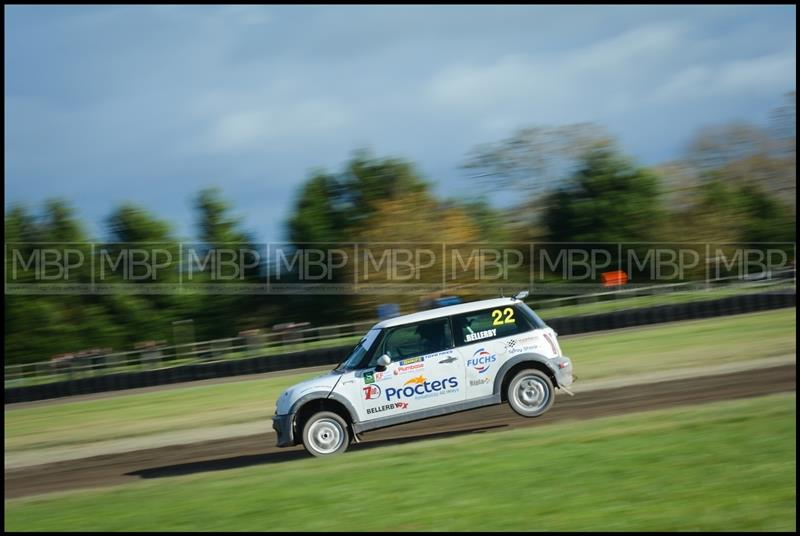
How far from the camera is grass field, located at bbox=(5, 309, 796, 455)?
17.9 metres

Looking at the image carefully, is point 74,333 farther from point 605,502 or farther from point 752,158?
point 605,502

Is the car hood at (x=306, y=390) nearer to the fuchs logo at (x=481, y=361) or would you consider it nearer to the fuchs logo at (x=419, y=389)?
the fuchs logo at (x=419, y=389)

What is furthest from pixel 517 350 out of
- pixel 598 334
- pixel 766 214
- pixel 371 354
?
pixel 766 214

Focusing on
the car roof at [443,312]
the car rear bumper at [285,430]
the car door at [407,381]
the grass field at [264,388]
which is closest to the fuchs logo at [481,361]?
the car door at [407,381]

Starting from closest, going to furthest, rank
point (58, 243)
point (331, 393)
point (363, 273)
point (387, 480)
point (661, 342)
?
1. point (387, 480)
2. point (331, 393)
3. point (661, 342)
4. point (363, 273)
5. point (58, 243)

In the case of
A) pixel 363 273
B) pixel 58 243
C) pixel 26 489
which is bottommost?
pixel 26 489

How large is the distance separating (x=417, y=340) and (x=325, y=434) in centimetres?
175

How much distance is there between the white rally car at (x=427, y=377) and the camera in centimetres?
1182

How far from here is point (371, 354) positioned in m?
12.0

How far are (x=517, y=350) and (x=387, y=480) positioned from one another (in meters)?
3.45

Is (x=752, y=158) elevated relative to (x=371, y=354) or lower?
elevated

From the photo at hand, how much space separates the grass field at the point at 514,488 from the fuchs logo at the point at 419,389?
2.28ft

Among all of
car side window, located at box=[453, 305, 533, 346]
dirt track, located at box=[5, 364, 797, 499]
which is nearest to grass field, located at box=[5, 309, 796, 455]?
dirt track, located at box=[5, 364, 797, 499]

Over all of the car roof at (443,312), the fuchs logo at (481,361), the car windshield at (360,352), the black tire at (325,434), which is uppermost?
the car roof at (443,312)
